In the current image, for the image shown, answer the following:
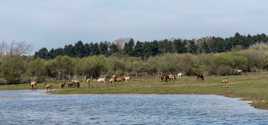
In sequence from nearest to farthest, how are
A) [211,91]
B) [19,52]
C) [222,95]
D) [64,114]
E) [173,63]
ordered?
[64,114]
[222,95]
[211,91]
[173,63]
[19,52]

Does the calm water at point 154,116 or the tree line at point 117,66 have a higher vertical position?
the tree line at point 117,66

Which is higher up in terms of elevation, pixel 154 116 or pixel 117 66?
pixel 117 66

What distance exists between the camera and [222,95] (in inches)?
2854

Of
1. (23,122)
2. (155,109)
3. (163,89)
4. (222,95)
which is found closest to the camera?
(23,122)

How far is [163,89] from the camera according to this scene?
86688 millimetres

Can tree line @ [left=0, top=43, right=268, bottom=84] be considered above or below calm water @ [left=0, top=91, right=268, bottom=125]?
above

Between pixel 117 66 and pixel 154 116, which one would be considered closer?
pixel 154 116

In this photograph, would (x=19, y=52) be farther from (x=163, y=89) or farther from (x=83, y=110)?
(x=83, y=110)

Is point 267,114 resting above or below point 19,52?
below

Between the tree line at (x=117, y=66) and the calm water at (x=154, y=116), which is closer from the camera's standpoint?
the calm water at (x=154, y=116)

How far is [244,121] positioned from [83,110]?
18293mm

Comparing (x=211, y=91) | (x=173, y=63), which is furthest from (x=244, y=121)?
(x=173, y=63)

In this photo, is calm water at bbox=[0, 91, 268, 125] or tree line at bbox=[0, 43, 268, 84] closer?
calm water at bbox=[0, 91, 268, 125]

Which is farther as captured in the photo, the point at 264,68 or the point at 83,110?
the point at 264,68
